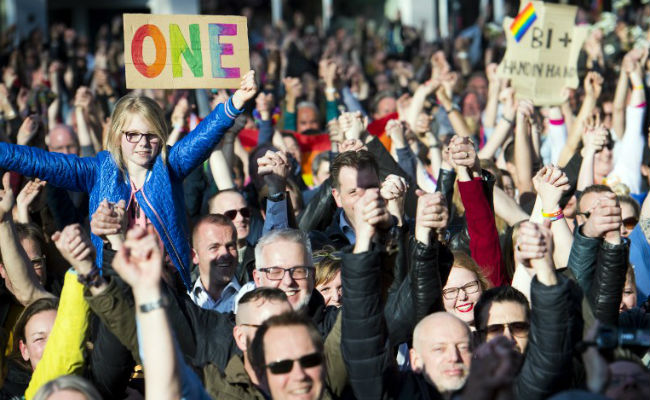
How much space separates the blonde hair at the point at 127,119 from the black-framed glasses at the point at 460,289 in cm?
155

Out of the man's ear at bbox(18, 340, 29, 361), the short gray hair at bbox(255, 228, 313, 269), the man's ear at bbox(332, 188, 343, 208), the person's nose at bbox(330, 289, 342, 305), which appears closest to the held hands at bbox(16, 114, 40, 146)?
the man's ear at bbox(332, 188, 343, 208)

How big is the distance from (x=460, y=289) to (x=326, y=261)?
720mm

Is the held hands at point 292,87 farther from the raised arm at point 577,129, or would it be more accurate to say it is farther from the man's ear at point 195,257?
the man's ear at point 195,257

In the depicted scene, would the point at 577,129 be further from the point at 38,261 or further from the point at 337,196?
the point at 38,261

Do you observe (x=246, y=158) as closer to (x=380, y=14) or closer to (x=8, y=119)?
(x=8, y=119)

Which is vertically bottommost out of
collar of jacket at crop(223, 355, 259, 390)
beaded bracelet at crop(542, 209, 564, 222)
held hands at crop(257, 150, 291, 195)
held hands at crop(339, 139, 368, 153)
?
collar of jacket at crop(223, 355, 259, 390)

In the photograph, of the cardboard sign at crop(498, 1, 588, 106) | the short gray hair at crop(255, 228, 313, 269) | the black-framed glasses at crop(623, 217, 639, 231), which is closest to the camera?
the short gray hair at crop(255, 228, 313, 269)

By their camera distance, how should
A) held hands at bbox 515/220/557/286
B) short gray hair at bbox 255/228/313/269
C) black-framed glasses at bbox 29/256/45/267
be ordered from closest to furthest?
held hands at bbox 515/220/557/286, short gray hair at bbox 255/228/313/269, black-framed glasses at bbox 29/256/45/267

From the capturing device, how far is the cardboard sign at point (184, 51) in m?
6.12

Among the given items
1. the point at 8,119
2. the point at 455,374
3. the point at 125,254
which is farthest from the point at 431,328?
the point at 8,119

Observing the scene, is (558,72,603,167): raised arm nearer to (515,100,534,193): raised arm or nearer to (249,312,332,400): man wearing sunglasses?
(515,100,534,193): raised arm

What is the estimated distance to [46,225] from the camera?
7109 millimetres

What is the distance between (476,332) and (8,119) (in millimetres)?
5497

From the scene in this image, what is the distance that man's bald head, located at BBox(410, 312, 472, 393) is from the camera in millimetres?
4098
